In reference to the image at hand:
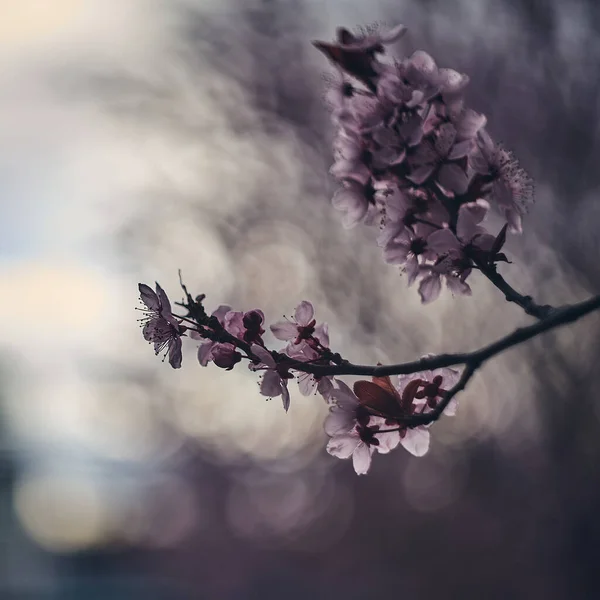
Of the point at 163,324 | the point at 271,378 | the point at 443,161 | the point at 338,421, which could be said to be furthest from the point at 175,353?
the point at 443,161

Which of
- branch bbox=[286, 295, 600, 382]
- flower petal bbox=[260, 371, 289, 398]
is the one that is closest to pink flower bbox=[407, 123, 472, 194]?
branch bbox=[286, 295, 600, 382]

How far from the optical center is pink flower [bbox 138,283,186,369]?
1.27m

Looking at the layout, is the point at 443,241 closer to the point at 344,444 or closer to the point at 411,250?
the point at 411,250

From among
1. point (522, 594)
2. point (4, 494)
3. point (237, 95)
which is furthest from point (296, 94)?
point (4, 494)

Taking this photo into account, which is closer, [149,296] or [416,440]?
[149,296]

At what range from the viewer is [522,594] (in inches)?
254

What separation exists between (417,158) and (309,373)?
354mm

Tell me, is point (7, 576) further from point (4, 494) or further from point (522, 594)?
point (522, 594)

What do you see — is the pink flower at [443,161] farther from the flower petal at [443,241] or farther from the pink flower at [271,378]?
the pink flower at [271,378]

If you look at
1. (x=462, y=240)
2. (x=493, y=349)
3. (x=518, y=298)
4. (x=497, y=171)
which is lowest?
(x=493, y=349)

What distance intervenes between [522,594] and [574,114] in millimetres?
3719

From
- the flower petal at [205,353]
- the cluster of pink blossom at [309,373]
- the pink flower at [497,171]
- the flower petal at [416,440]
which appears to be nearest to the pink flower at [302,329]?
the cluster of pink blossom at [309,373]

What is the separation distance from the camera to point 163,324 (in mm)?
1284

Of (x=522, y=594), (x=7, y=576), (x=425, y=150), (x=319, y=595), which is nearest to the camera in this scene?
(x=425, y=150)
